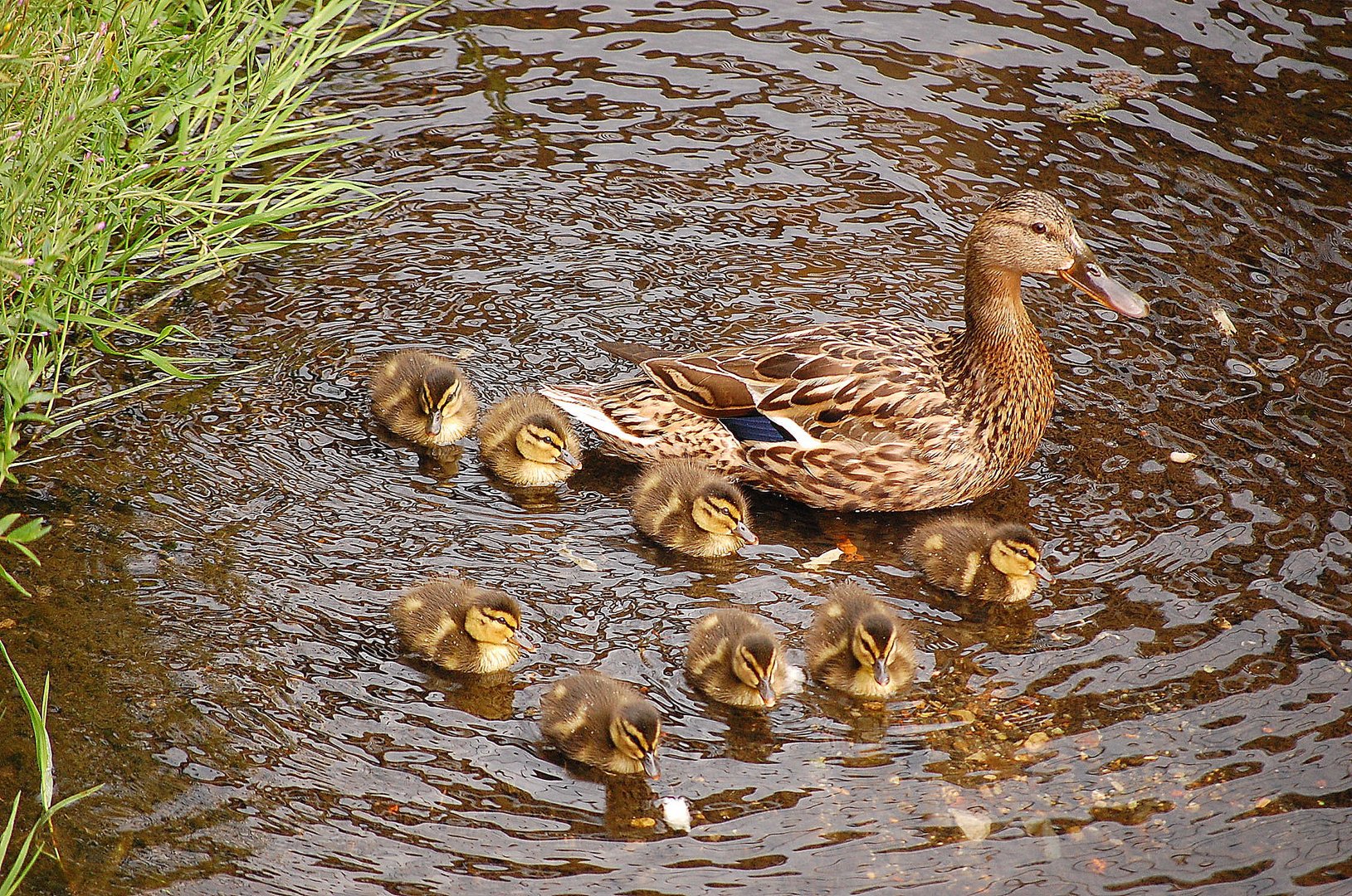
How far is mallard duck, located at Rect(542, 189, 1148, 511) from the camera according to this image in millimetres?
5266

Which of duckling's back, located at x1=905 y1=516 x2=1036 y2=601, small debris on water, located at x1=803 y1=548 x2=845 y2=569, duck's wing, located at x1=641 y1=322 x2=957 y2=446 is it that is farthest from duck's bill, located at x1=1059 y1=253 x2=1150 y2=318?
small debris on water, located at x1=803 y1=548 x2=845 y2=569

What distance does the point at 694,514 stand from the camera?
4852mm

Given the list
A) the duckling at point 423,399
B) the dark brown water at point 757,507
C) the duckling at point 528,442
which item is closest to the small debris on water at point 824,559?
the dark brown water at point 757,507

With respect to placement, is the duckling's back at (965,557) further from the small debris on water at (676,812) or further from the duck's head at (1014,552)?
the small debris on water at (676,812)

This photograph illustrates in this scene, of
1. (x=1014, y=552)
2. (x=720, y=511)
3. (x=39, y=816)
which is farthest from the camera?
(x=720, y=511)

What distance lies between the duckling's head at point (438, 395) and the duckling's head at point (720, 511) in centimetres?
99

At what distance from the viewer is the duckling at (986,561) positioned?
4.68 meters

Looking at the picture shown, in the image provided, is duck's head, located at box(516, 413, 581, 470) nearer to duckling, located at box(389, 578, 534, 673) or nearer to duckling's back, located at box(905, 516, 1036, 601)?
duckling, located at box(389, 578, 534, 673)

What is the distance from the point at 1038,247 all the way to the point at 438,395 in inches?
87.8

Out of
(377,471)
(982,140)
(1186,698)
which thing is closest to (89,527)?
(377,471)

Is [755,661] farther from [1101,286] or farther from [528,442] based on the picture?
[1101,286]

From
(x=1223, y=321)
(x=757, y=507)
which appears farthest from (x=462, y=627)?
(x=1223, y=321)

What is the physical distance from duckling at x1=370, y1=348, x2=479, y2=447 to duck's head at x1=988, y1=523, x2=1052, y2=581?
1939 millimetres

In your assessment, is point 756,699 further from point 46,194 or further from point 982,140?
point 982,140
